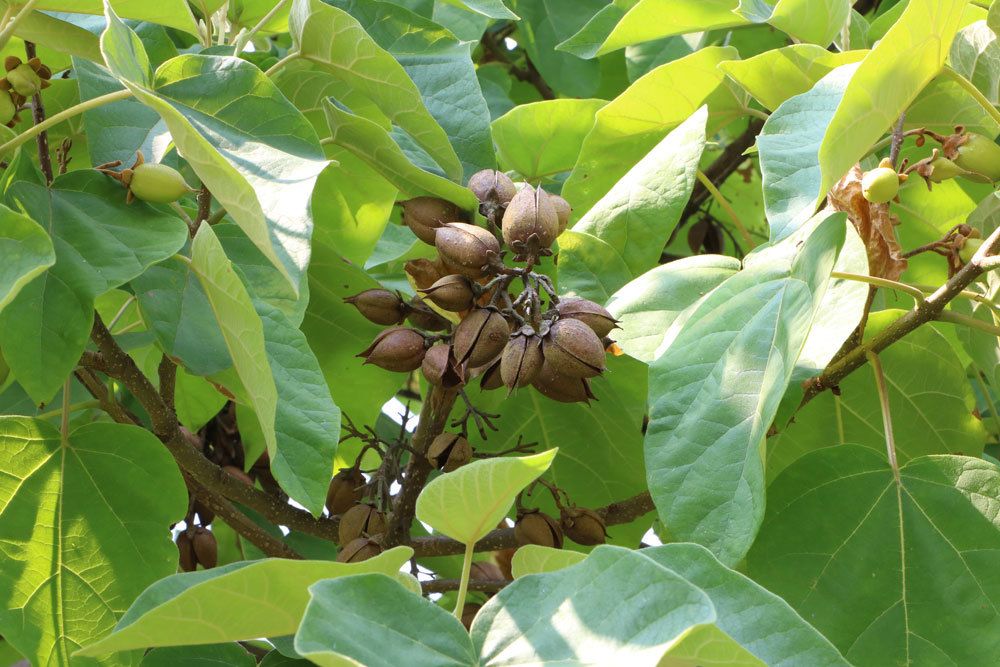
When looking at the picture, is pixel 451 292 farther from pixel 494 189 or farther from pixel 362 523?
pixel 362 523

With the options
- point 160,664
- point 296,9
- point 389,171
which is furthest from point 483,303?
point 160,664

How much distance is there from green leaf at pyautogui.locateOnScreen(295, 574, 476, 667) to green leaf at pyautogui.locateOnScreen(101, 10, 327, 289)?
0.77 ft

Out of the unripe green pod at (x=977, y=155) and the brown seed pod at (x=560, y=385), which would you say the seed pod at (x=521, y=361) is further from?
the unripe green pod at (x=977, y=155)

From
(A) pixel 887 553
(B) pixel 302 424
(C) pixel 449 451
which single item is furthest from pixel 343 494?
(A) pixel 887 553

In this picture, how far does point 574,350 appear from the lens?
103 cm

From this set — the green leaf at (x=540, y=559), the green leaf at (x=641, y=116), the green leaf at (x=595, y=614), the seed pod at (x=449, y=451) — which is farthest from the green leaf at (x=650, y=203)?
the green leaf at (x=595, y=614)

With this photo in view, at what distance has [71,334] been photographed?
104 centimetres

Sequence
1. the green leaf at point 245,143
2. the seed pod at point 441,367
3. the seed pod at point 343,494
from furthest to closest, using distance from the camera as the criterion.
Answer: the seed pod at point 343,494 < the seed pod at point 441,367 < the green leaf at point 245,143

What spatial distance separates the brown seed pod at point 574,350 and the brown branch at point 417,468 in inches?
12.7

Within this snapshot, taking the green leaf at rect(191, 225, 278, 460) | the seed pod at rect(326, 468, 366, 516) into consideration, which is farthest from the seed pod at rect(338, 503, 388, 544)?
the green leaf at rect(191, 225, 278, 460)

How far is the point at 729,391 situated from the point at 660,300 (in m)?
0.18

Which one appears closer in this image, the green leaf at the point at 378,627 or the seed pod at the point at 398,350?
the green leaf at the point at 378,627

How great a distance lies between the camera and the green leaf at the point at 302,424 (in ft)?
3.67

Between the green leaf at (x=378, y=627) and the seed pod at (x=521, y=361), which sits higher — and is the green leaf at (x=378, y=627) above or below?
below
